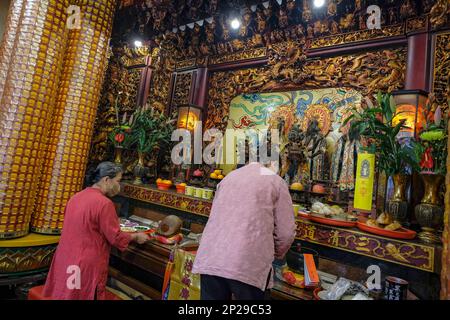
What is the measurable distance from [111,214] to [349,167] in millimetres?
2997

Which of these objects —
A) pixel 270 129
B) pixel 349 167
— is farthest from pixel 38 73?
pixel 349 167

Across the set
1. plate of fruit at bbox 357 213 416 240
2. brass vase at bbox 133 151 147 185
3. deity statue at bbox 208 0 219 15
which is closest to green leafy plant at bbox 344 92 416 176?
plate of fruit at bbox 357 213 416 240

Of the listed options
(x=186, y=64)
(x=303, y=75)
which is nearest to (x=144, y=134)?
(x=186, y=64)

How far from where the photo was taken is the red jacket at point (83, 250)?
77.9 inches

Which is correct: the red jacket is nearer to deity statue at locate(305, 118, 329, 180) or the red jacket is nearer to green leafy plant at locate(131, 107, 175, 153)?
green leafy plant at locate(131, 107, 175, 153)

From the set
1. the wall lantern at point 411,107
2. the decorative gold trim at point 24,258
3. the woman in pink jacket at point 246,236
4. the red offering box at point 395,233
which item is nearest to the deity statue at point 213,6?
the wall lantern at point 411,107

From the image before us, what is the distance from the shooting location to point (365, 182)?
7.97 feet

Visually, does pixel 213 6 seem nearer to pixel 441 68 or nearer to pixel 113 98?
A: pixel 113 98

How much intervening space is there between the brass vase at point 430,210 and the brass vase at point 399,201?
0.14 meters

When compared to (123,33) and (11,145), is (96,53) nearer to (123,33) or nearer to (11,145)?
(11,145)

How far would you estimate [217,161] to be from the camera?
4.79 m

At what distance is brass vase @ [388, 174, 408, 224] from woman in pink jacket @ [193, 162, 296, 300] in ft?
3.53

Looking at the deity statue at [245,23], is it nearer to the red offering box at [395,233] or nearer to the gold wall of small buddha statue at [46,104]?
the gold wall of small buddha statue at [46,104]

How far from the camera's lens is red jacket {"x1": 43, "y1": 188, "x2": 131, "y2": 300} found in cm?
198
